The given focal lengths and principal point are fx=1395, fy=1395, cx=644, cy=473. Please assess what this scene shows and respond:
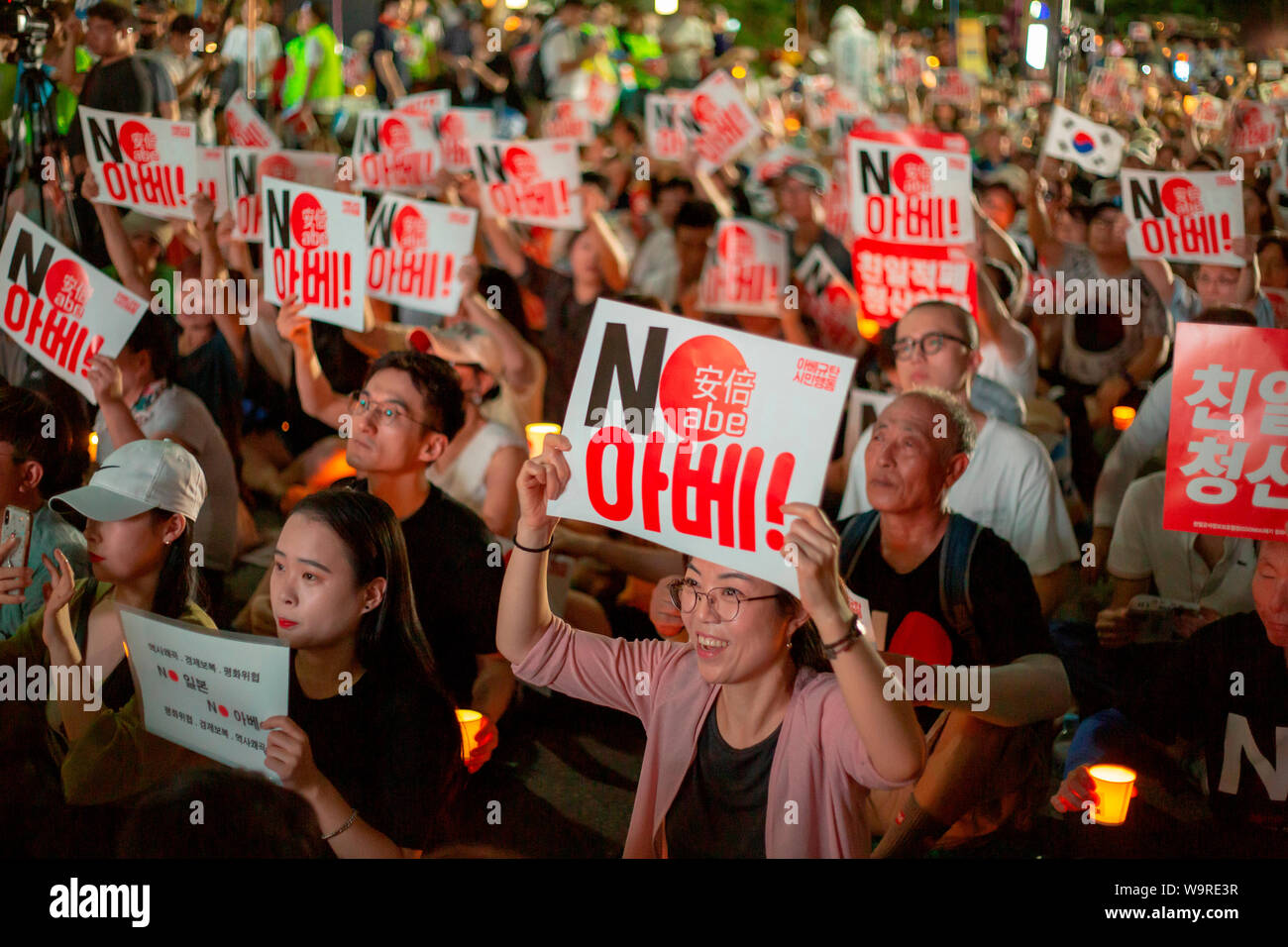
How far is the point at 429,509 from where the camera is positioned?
383 cm

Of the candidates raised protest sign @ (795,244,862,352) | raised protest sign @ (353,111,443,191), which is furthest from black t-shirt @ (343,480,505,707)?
raised protest sign @ (353,111,443,191)

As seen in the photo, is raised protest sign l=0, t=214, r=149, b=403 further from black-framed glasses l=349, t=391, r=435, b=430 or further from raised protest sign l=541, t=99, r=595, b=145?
raised protest sign l=541, t=99, r=595, b=145

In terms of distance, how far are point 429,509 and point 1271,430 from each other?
7.23 ft

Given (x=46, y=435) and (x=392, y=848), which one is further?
(x=46, y=435)

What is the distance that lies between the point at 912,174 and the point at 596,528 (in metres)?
1.76

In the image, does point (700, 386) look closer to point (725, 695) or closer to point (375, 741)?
point (725, 695)

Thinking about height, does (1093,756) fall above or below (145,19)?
below

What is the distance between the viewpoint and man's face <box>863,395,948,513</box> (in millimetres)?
3691

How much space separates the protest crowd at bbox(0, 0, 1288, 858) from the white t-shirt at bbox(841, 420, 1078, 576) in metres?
0.01

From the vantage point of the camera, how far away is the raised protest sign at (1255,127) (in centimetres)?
743

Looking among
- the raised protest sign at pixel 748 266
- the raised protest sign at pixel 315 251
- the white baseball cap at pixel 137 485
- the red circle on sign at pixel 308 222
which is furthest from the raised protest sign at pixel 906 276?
the white baseball cap at pixel 137 485

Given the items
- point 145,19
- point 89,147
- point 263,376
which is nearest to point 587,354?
point 89,147

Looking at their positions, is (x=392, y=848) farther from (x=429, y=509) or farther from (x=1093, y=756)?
(x=1093, y=756)

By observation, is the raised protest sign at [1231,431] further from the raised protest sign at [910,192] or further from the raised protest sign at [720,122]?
the raised protest sign at [720,122]
